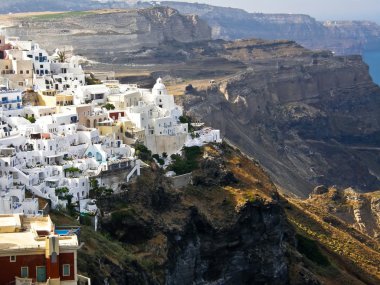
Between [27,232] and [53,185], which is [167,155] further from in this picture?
[27,232]

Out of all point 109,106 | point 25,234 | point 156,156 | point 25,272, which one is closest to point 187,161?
point 156,156

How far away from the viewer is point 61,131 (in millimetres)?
70125

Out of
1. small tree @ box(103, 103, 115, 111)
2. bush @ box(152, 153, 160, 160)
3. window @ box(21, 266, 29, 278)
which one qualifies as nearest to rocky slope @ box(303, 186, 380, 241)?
small tree @ box(103, 103, 115, 111)

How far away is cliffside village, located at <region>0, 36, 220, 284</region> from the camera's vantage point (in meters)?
61.2

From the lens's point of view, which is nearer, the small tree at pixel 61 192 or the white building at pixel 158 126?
the small tree at pixel 61 192

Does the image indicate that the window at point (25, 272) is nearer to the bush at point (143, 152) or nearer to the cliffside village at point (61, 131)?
the cliffside village at point (61, 131)

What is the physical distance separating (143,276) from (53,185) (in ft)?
28.1

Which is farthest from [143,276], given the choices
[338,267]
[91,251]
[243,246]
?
[338,267]

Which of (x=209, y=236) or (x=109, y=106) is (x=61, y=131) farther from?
(x=209, y=236)

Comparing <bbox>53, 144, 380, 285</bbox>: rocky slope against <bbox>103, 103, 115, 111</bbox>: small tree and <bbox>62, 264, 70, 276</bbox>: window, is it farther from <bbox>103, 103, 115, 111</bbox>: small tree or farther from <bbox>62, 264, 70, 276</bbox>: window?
<bbox>62, 264, 70, 276</bbox>: window

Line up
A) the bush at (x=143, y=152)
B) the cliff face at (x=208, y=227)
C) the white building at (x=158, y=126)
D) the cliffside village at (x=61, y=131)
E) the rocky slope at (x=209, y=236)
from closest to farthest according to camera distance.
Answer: the cliffside village at (x=61, y=131), the rocky slope at (x=209, y=236), the cliff face at (x=208, y=227), the bush at (x=143, y=152), the white building at (x=158, y=126)

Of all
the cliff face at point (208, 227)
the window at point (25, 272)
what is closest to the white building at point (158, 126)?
the cliff face at point (208, 227)

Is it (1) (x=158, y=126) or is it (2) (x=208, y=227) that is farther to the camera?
(1) (x=158, y=126)

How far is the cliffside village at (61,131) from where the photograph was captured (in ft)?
201
